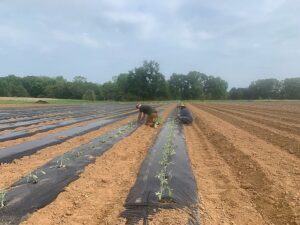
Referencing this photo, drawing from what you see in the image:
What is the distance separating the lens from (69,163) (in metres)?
7.42

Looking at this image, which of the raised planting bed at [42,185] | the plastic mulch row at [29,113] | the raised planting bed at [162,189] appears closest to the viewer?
the raised planting bed at [42,185]

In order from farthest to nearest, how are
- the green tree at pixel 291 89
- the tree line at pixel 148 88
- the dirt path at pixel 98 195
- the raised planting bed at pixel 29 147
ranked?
A: the green tree at pixel 291 89
the tree line at pixel 148 88
the raised planting bed at pixel 29 147
the dirt path at pixel 98 195

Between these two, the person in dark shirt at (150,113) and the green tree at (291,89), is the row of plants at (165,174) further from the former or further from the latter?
the green tree at (291,89)

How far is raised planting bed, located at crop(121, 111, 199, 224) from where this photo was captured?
4716mm

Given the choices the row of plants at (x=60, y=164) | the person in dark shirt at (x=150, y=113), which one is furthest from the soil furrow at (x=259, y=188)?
the person in dark shirt at (x=150, y=113)

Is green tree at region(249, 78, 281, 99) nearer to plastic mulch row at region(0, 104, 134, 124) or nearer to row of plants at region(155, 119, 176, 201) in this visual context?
plastic mulch row at region(0, 104, 134, 124)

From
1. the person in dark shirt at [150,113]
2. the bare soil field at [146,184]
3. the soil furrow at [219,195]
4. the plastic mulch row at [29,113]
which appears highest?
the person in dark shirt at [150,113]

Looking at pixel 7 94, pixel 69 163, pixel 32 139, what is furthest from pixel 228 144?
pixel 7 94

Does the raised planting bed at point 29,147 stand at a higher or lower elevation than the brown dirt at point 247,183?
higher

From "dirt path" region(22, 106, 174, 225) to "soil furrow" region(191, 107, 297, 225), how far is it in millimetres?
1979

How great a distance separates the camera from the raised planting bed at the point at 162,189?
15.5 feet

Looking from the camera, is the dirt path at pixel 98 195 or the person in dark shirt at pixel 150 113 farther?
the person in dark shirt at pixel 150 113

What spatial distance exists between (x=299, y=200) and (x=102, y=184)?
3.07 metres

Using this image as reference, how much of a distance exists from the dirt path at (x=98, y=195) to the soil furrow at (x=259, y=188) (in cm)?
198
